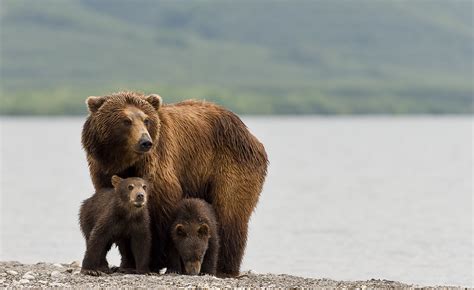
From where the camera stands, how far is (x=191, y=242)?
11.8 m

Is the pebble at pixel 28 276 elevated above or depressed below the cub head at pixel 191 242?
below

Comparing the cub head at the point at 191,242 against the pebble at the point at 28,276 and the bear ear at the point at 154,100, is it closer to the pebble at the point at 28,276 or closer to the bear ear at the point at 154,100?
the bear ear at the point at 154,100

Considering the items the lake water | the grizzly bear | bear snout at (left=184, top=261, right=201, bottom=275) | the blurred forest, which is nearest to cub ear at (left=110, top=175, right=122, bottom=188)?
the grizzly bear

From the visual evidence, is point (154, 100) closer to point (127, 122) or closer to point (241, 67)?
point (127, 122)

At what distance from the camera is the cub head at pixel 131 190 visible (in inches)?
433

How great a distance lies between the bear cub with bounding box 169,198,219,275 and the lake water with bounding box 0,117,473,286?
4252 mm

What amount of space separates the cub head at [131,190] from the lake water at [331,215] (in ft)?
17.3

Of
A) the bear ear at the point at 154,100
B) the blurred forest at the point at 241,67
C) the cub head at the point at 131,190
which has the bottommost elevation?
the cub head at the point at 131,190

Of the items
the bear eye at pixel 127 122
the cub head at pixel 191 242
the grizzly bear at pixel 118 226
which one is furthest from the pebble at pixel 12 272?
the bear eye at pixel 127 122

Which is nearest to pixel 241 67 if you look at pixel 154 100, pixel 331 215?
pixel 331 215

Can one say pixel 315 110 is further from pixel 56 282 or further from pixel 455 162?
pixel 56 282

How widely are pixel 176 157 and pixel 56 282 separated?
75.9 inches

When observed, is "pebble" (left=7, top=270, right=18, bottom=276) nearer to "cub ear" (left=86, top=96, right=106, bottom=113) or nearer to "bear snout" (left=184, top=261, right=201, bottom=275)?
"bear snout" (left=184, top=261, right=201, bottom=275)

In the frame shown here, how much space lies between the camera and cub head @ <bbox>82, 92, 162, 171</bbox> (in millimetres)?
11180
